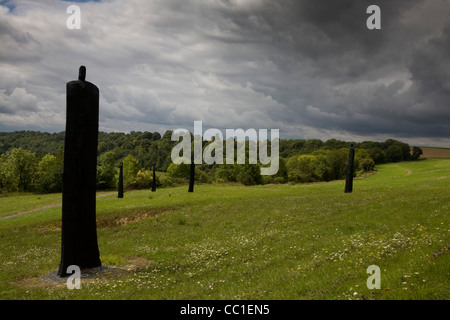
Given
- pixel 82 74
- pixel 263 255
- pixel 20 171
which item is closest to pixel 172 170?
pixel 20 171

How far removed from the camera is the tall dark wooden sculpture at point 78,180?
13570 millimetres

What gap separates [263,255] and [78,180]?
934cm

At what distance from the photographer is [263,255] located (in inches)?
551

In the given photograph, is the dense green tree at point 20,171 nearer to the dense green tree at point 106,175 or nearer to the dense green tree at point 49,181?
the dense green tree at point 49,181

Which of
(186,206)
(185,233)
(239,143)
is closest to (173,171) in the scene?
(239,143)

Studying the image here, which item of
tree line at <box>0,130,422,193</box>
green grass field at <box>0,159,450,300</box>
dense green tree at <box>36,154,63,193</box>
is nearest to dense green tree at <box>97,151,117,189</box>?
tree line at <box>0,130,422,193</box>

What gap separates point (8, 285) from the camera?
12305 millimetres

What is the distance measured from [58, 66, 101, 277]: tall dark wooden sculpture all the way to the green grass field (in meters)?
1.60

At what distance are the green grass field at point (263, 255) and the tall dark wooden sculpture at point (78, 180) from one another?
5.24 ft

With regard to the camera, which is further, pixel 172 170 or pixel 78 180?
pixel 172 170

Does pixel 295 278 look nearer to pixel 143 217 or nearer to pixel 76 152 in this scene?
pixel 76 152

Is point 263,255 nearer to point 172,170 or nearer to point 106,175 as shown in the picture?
point 106,175

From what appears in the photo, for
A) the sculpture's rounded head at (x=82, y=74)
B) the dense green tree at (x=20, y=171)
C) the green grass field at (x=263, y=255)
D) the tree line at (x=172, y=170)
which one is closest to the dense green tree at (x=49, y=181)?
the tree line at (x=172, y=170)
